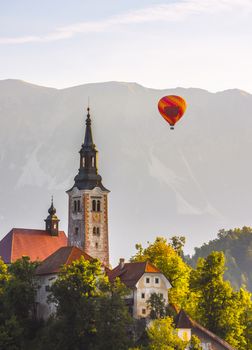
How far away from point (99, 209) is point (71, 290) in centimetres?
2784

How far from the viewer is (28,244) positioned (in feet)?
427

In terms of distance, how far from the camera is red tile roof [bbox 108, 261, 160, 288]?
359 ft

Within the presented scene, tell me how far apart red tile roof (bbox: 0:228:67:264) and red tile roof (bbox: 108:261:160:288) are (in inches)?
607

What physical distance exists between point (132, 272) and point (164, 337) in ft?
43.5

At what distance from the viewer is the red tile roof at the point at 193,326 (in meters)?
105

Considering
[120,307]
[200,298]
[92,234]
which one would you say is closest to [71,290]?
[120,307]

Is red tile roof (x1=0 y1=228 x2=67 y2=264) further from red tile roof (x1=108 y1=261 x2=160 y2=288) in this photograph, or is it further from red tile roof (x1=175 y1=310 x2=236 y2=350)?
red tile roof (x1=175 y1=310 x2=236 y2=350)

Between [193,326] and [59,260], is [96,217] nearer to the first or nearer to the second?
[59,260]

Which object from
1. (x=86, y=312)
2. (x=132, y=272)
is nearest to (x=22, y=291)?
(x=86, y=312)

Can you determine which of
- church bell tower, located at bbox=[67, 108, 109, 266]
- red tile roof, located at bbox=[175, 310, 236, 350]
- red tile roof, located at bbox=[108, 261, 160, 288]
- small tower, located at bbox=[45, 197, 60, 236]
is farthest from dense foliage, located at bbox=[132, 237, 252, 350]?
small tower, located at bbox=[45, 197, 60, 236]

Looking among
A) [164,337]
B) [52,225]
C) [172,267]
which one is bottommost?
[164,337]

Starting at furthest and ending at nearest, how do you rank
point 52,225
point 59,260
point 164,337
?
point 52,225 < point 59,260 < point 164,337

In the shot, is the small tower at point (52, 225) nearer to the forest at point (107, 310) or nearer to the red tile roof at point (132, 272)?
the forest at point (107, 310)

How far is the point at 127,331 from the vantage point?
103625mm
